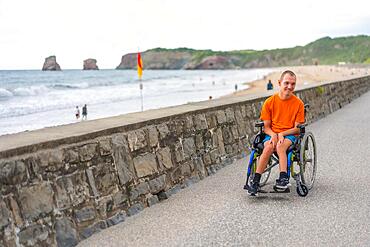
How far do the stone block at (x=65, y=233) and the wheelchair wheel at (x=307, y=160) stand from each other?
7.72 ft

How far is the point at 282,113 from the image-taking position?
5504mm

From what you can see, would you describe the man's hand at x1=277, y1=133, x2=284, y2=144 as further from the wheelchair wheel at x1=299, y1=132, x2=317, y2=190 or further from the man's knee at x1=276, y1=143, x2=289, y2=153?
the wheelchair wheel at x1=299, y1=132, x2=317, y2=190

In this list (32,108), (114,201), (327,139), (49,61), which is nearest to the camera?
(114,201)

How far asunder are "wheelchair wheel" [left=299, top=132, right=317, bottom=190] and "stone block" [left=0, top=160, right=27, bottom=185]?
8.98 ft

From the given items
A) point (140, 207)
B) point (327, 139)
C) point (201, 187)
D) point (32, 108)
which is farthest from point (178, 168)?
point (32, 108)

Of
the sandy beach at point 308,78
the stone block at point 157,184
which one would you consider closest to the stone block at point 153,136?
the stone block at point 157,184

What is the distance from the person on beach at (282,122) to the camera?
5289mm

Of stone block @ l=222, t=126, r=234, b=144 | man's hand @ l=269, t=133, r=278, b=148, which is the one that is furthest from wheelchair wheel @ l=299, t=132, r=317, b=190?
stone block @ l=222, t=126, r=234, b=144

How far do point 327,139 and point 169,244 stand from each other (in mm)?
6155

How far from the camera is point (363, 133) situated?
1055cm

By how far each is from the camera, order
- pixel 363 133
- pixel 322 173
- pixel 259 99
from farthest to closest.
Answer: pixel 363 133 < pixel 259 99 < pixel 322 173

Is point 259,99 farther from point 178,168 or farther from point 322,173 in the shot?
point 178,168

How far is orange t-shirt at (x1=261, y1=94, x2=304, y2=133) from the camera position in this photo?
548cm

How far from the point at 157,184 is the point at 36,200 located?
1.73 meters
